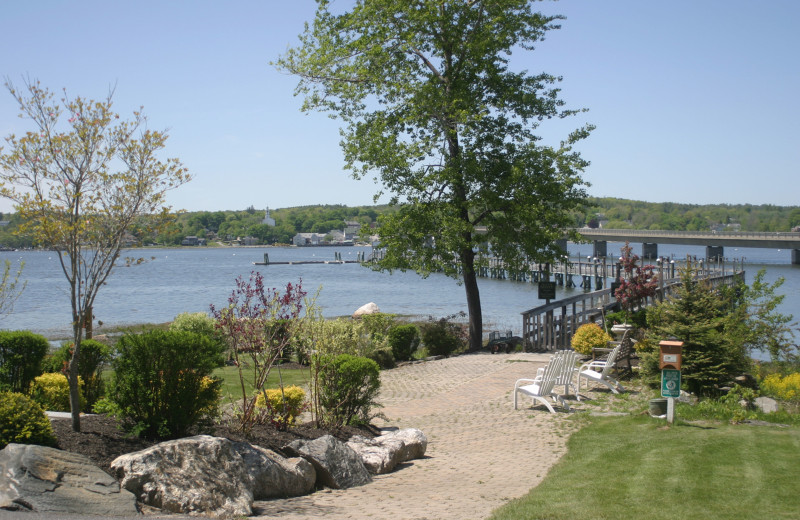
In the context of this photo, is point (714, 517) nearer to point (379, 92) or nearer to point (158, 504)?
point (158, 504)

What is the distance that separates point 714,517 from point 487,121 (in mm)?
15685

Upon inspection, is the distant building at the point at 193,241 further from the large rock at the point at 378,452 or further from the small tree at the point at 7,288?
the large rock at the point at 378,452

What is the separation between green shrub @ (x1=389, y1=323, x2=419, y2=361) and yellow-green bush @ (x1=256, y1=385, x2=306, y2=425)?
29.5 feet

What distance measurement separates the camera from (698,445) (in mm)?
7875

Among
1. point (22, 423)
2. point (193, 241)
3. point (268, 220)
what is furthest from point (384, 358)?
point (268, 220)

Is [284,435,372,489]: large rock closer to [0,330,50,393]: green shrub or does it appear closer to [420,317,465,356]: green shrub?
[0,330,50,393]: green shrub

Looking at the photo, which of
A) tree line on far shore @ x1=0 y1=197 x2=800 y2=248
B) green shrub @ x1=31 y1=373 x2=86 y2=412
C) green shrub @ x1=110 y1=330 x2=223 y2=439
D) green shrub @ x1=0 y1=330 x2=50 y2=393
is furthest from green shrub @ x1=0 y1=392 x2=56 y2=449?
tree line on far shore @ x1=0 y1=197 x2=800 y2=248

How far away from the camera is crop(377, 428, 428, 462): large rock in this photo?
850 centimetres

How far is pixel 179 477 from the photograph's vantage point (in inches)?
236

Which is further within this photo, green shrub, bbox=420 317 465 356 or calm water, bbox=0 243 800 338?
calm water, bbox=0 243 800 338

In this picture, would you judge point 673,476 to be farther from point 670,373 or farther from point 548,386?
point 548,386

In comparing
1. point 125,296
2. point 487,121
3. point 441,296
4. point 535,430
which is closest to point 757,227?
point 441,296

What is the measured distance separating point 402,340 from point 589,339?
5.16m

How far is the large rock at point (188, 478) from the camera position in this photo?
5.83m
